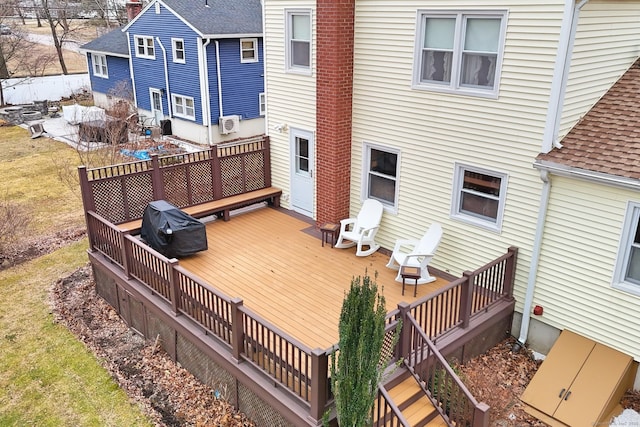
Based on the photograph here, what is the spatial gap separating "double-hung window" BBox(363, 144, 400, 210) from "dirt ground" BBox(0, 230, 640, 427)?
10.9ft

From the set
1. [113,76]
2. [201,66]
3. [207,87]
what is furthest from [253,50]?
[113,76]

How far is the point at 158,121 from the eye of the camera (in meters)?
24.7


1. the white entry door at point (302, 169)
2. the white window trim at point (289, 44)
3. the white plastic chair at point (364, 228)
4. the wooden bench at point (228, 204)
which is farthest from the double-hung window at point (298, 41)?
the white plastic chair at point (364, 228)

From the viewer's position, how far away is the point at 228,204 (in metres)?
11.5

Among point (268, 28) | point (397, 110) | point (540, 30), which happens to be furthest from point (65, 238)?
point (540, 30)

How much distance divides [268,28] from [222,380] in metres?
7.49

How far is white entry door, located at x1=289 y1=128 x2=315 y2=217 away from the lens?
11211 millimetres

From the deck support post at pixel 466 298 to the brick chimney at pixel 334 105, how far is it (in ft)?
12.1

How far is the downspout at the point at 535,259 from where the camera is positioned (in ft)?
24.3

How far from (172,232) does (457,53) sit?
5.83 meters

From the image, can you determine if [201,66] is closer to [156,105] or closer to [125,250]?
[156,105]

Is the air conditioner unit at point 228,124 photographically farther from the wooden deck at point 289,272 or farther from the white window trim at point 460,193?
the white window trim at point 460,193

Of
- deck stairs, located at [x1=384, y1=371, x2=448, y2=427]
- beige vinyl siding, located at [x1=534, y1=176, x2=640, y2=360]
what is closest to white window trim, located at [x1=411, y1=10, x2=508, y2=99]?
beige vinyl siding, located at [x1=534, y1=176, x2=640, y2=360]

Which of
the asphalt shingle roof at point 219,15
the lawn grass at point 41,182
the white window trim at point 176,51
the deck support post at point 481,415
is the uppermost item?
the asphalt shingle roof at point 219,15
